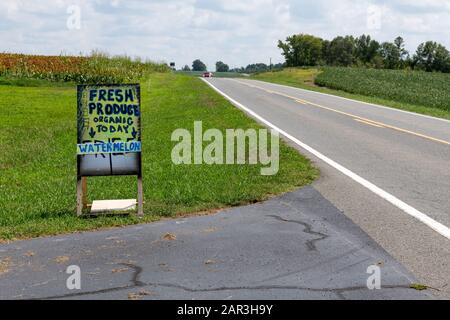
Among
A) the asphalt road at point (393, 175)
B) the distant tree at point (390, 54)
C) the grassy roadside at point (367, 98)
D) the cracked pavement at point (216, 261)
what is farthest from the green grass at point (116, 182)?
the distant tree at point (390, 54)

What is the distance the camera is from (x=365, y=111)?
23.7 meters

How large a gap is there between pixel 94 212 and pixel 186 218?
1.23 m

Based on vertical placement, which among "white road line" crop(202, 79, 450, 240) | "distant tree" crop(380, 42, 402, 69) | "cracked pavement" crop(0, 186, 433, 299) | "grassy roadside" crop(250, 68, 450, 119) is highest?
"distant tree" crop(380, 42, 402, 69)

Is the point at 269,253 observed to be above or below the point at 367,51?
below

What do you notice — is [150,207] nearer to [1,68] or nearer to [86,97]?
[86,97]

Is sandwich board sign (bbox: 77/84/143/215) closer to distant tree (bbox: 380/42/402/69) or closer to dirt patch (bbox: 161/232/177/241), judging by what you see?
dirt patch (bbox: 161/232/177/241)

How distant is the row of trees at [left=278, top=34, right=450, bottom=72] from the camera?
407ft

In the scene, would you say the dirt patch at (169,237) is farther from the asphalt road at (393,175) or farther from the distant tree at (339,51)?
the distant tree at (339,51)

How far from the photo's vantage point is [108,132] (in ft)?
25.4

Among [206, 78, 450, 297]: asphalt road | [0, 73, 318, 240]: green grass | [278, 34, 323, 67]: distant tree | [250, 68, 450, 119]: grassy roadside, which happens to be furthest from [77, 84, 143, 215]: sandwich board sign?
[278, 34, 323, 67]: distant tree

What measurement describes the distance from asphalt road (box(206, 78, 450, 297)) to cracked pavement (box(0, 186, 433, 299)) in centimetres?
35

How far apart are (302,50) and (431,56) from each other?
3369 cm

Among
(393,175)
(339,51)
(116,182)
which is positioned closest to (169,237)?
(116,182)

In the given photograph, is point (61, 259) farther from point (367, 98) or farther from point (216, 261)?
point (367, 98)
